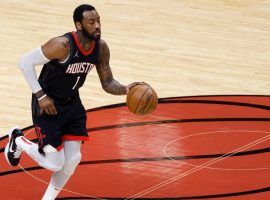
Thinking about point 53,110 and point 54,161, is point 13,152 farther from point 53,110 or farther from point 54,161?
point 53,110

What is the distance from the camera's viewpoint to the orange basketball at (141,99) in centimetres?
740

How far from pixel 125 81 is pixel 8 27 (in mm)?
2908

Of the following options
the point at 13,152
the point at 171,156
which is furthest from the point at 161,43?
the point at 13,152

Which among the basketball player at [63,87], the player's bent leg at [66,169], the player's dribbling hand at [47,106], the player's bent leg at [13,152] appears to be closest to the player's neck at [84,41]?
the basketball player at [63,87]

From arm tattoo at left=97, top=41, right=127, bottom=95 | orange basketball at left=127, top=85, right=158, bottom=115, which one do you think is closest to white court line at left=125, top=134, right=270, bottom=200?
orange basketball at left=127, top=85, right=158, bottom=115

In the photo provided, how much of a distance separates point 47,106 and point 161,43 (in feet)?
19.8

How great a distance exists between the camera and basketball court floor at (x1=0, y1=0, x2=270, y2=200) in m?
8.18

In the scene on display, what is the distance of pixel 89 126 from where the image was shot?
31.0 feet

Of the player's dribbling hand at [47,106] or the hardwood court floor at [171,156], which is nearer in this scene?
the player's dribbling hand at [47,106]

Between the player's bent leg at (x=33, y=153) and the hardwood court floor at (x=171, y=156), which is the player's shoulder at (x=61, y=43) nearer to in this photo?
the player's bent leg at (x=33, y=153)

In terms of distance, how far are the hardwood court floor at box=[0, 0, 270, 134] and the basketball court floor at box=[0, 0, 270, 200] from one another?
15 mm

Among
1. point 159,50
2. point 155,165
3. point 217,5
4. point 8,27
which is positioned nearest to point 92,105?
point 155,165

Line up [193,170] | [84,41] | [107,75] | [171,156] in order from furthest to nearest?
[171,156] < [193,170] < [107,75] < [84,41]

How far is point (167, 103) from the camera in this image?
404 inches
